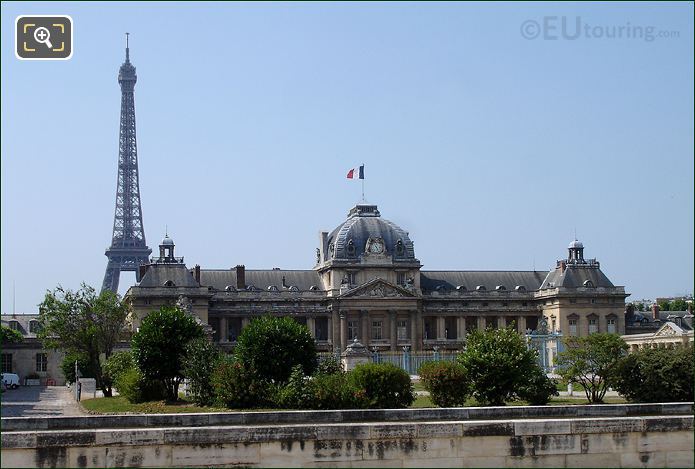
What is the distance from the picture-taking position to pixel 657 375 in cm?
4094

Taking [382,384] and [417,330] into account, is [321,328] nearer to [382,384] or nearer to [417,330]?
[417,330]

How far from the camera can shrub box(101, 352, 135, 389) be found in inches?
2313

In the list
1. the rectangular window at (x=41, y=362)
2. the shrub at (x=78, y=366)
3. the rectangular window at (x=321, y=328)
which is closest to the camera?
the shrub at (x=78, y=366)

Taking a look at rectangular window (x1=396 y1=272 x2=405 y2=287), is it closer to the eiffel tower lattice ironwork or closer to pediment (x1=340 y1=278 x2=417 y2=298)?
pediment (x1=340 y1=278 x2=417 y2=298)

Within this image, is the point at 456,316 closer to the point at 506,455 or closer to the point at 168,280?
the point at 168,280

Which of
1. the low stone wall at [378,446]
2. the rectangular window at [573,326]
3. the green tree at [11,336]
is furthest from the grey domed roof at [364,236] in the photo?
the low stone wall at [378,446]

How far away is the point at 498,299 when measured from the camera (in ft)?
352

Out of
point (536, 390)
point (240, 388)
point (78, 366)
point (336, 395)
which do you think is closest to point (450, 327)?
point (78, 366)

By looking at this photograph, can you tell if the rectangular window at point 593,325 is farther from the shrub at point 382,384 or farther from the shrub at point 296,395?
the shrub at point 296,395

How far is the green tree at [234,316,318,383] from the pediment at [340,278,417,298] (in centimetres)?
5347

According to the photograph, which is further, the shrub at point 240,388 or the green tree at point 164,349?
the green tree at point 164,349

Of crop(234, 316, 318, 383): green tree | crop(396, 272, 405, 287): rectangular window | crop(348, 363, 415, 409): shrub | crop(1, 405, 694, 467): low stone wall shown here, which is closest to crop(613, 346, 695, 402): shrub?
crop(348, 363, 415, 409): shrub

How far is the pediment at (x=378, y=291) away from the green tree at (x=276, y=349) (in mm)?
53472

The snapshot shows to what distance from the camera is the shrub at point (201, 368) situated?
45.9m
